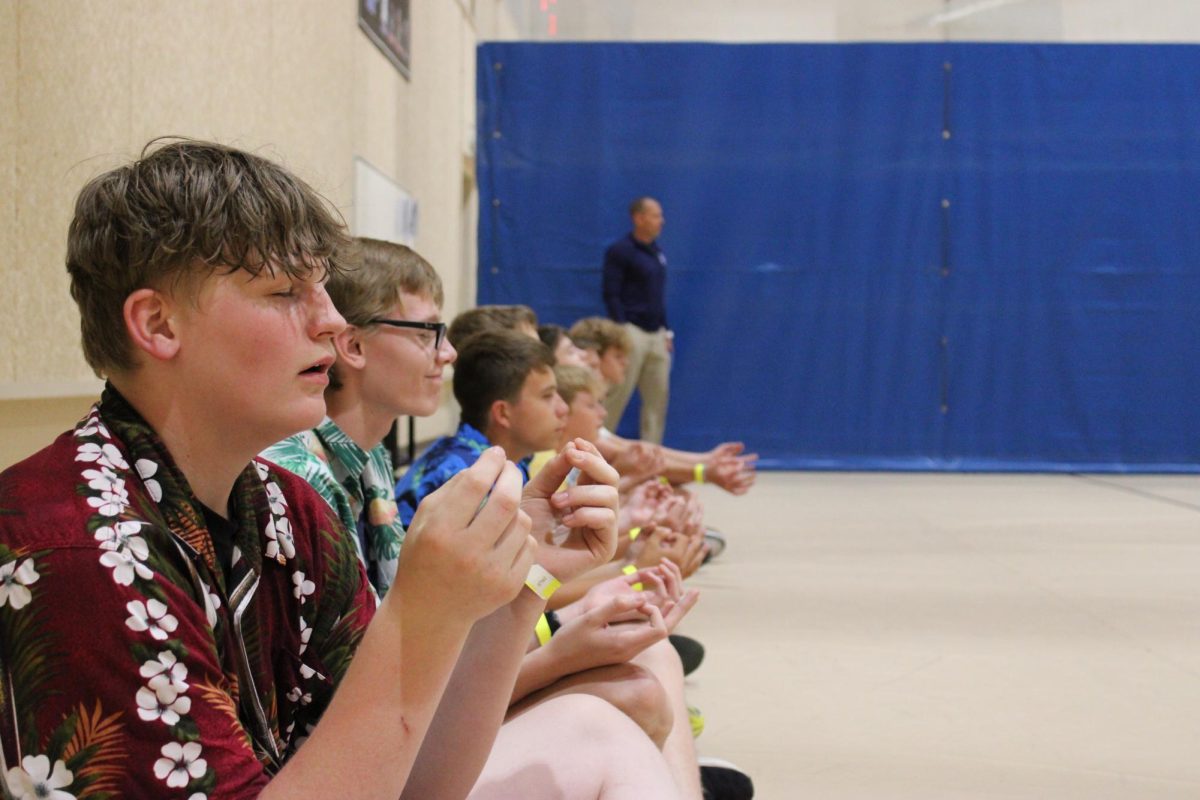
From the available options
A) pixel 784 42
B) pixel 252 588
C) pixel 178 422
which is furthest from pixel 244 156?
pixel 784 42

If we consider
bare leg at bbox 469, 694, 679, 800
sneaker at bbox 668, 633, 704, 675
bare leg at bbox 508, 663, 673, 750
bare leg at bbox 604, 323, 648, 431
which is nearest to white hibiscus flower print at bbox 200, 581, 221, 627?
bare leg at bbox 469, 694, 679, 800

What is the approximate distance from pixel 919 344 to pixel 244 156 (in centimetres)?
799

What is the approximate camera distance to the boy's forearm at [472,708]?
3.46ft

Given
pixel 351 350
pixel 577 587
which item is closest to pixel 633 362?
pixel 577 587

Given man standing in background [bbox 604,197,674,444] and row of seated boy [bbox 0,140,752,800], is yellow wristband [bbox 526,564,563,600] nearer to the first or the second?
row of seated boy [bbox 0,140,752,800]

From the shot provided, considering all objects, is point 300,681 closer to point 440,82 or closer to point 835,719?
point 835,719

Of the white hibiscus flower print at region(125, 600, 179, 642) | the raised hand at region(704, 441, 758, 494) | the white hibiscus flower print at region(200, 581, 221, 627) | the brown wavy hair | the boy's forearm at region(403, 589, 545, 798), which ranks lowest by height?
the raised hand at region(704, 441, 758, 494)

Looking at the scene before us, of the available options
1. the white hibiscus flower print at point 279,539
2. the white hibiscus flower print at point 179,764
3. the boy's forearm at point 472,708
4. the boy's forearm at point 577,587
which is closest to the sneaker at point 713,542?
the boy's forearm at point 577,587

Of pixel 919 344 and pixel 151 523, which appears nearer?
pixel 151 523

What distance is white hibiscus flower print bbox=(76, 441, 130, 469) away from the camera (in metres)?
0.85

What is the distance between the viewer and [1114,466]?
8477 millimetres

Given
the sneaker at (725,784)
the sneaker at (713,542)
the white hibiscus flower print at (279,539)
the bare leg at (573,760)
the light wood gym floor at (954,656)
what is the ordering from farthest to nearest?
the sneaker at (713,542), the light wood gym floor at (954,656), the sneaker at (725,784), the bare leg at (573,760), the white hibiscus flower print at (279,539)

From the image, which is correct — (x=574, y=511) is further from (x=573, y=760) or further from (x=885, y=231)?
(x=885, y=231)

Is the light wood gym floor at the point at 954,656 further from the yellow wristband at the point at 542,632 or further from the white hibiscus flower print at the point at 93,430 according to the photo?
the white hibiscus flower print at the point at 93,430
